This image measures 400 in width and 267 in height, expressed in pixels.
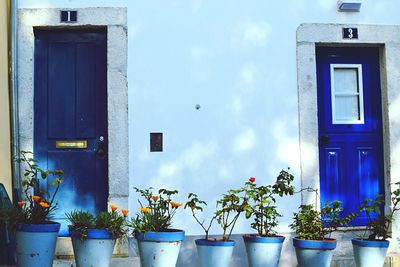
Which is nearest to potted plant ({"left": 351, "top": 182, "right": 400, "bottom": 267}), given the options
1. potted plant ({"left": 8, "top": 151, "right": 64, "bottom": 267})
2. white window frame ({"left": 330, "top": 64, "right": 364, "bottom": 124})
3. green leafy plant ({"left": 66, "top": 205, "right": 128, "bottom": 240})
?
white window frame ({"left": 330, "top": 64, "right": 364, "bottom": 124})

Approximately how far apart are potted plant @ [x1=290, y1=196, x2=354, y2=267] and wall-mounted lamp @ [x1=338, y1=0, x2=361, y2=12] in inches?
70.4

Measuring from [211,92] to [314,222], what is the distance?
1.42 m

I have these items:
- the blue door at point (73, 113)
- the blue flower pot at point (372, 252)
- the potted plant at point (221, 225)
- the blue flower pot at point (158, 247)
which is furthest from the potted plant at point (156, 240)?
the blue flower pot at point (372, 252)

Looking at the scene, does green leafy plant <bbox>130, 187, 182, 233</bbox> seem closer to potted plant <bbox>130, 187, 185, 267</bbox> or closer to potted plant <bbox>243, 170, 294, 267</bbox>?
potted plant <bbox>130, 187, 185, 267</bbox>

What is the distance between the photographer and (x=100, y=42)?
567cm

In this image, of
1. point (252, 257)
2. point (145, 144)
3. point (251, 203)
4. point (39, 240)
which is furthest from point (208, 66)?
point (39, 240)

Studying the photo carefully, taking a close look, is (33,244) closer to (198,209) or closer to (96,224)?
(96,224)

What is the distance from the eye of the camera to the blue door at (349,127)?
19.2ft

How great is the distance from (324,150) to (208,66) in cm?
132

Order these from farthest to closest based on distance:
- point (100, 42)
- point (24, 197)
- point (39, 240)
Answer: point (100, 42), point (24, 197), point (39, 240)

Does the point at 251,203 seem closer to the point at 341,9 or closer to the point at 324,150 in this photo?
the point at 324,150

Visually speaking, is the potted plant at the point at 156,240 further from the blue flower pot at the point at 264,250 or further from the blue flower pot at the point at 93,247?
the blue flower pot at the point at 264,250

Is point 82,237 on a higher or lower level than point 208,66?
lower

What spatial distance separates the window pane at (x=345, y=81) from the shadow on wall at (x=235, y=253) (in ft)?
4.76
